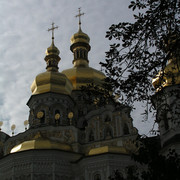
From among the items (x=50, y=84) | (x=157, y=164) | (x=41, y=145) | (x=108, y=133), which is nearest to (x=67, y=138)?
(x=41, y=145)

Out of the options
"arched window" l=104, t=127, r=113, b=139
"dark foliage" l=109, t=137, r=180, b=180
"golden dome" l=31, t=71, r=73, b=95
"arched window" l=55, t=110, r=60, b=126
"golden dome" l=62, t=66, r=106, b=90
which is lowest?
"dark foliage" l=109, t=137, r=180, b=180

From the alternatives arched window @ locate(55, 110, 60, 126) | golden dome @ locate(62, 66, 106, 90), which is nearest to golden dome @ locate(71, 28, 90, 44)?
golden dome @ locate(62, 66, 106, 90)

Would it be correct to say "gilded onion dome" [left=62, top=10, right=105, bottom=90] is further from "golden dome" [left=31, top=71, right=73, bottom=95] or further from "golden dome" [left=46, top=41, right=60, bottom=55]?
"golden dome" [left=31, top=71, right=73, bottom=95]

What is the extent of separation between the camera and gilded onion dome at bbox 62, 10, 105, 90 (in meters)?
32.4

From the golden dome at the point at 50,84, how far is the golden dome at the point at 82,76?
3.42 meters

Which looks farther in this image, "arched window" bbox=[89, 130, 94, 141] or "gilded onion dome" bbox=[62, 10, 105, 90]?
"gilded onion dome" bbox=[62, 10, 105, 90]

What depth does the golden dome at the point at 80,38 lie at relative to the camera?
3697cm

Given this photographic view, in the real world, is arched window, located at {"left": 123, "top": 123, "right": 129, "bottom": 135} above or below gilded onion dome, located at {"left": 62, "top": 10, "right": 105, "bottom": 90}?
below

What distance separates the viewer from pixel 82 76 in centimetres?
3278

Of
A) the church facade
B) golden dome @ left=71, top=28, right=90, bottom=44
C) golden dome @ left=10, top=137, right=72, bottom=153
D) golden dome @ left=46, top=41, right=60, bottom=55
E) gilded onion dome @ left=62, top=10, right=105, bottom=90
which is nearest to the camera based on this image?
the church facade

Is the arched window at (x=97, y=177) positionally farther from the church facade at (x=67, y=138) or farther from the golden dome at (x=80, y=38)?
the golden dome at (x=80, y=38)

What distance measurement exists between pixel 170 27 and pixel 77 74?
83.3 feet

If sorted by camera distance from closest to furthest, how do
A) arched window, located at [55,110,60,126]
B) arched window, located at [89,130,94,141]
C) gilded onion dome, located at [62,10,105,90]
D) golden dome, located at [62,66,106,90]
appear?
arched window, located at [89,130,94,141]
arched window, located at [55,110,60,126]
golden dome, located at [62,66,106,90]
gilded onion dome, located at [62,10,105,90]

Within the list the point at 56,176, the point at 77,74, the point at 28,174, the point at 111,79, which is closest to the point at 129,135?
the point at 56,176
